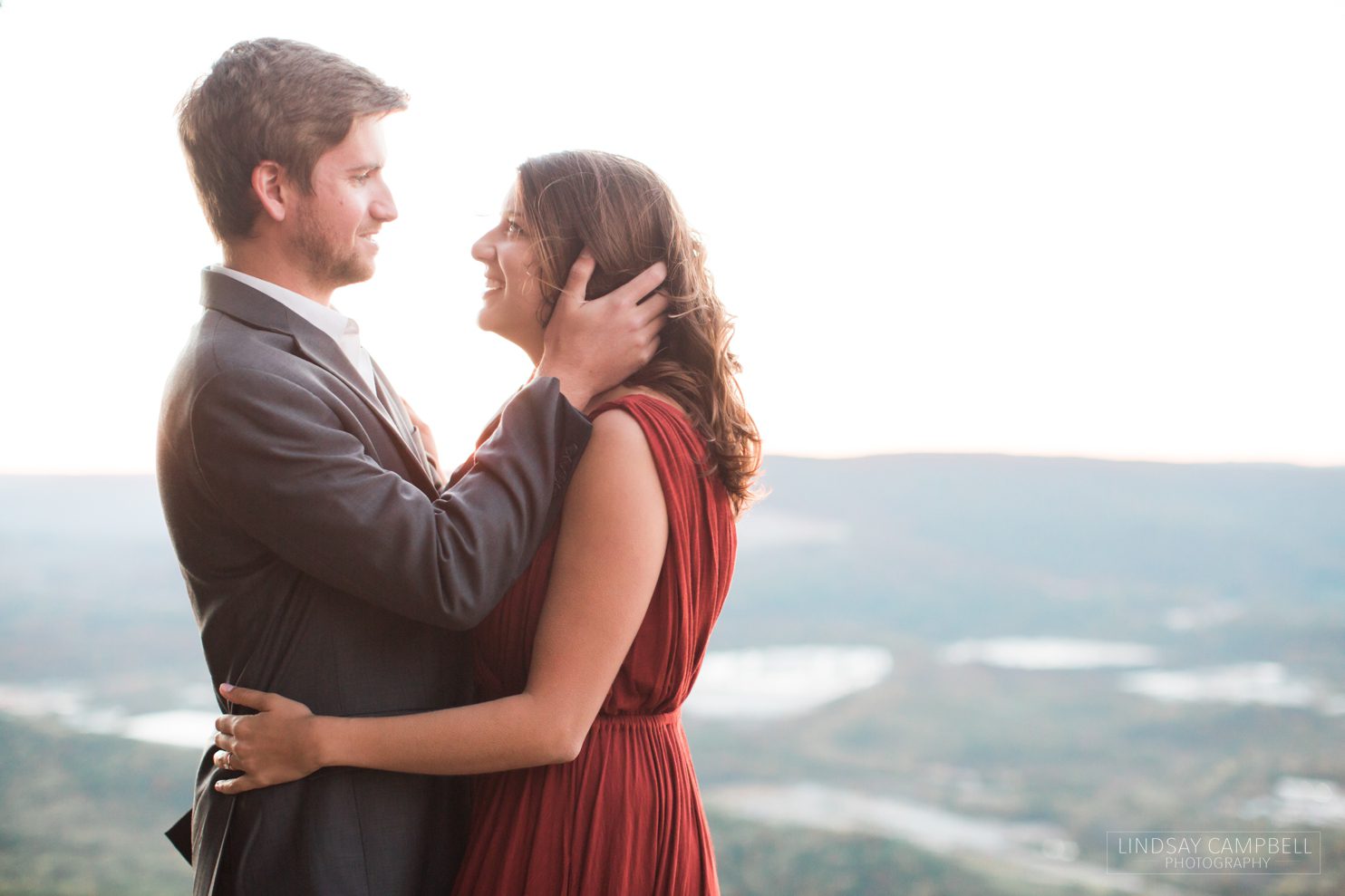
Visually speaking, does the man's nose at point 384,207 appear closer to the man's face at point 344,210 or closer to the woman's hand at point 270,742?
the man's face at point 344,210

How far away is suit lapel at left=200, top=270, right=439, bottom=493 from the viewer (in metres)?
1.27

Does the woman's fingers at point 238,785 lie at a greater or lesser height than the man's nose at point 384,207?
lesser

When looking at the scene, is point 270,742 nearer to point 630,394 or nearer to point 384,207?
point 630,394

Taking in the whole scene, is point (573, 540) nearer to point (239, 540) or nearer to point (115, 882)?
point (239, 540)

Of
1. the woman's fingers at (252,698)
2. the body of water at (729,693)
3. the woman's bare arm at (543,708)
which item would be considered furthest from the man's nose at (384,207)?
the body of water at (729,693)

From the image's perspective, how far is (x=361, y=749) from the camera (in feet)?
3.92

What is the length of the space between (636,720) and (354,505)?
47 centimetres

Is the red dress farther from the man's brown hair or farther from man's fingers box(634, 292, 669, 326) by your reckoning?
the man's brown hair

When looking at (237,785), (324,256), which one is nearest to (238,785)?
(237,785)

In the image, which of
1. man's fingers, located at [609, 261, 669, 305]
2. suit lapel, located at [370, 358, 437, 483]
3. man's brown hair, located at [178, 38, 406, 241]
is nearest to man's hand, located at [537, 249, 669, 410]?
man's fingers, located at [609, 261, 669, 305]

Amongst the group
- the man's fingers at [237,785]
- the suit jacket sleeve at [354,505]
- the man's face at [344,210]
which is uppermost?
the man's face at [344,210]

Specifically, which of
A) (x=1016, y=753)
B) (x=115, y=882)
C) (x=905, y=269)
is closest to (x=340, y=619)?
(x=115, y=882)

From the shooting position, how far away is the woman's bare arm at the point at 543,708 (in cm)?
119

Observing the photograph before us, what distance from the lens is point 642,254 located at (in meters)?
1.37
